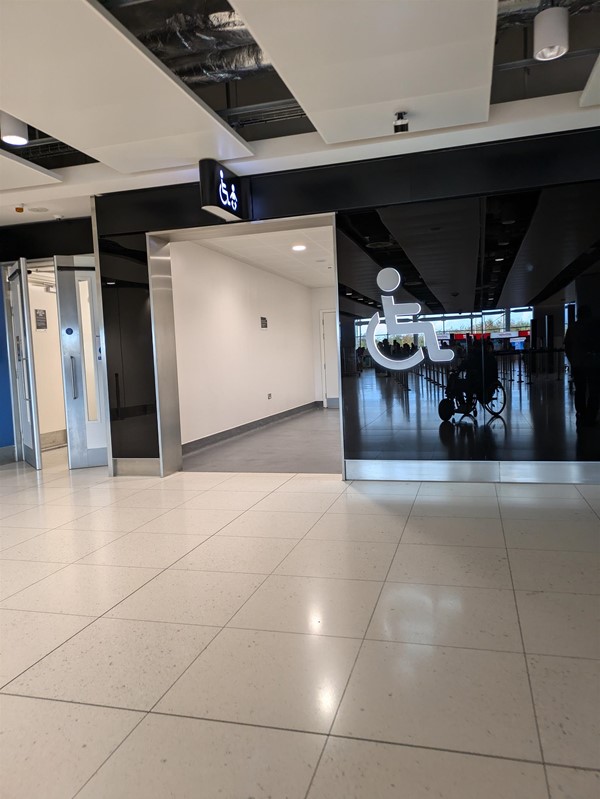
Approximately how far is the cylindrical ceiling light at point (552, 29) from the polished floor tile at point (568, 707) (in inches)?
127

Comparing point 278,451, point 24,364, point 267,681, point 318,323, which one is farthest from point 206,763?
point 318,323

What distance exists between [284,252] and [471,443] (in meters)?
4.77

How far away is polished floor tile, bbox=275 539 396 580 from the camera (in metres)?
3.08

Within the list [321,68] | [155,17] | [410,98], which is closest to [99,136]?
[155,17]

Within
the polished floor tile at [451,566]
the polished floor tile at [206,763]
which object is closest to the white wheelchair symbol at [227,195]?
the polished floor tile at [451,566]

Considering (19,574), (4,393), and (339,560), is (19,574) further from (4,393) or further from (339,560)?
(4,393)

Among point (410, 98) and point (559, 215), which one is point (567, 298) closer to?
point (559, 215)

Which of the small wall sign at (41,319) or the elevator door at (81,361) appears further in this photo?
the small wall sign at (41,319)

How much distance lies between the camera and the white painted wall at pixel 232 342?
7436 mm

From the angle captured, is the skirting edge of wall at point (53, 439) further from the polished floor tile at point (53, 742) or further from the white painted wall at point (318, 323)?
the polished floor tile at point (53, 742)

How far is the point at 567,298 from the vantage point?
15.6 feet

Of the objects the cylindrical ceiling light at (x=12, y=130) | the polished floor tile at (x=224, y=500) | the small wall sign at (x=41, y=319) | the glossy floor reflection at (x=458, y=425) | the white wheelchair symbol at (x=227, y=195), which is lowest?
the polished floor tile at (x=224, y=500)

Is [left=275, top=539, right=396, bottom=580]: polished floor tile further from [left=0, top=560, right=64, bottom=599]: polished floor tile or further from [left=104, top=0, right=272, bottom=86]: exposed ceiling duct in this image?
[left=104, top=0, right=272, bottom=86]: exposed ceiling duct

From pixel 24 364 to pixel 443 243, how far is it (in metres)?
5.25
